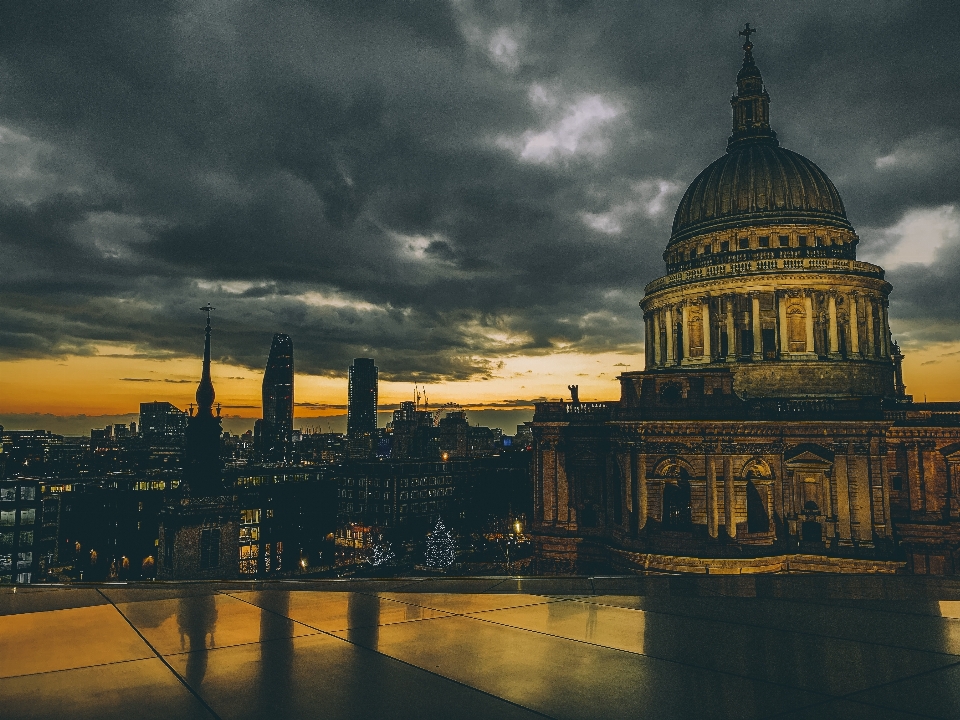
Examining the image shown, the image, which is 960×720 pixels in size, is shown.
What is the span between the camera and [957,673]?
5.59 m

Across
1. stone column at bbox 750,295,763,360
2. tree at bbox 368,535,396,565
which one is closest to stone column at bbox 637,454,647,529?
stone column at bbox 750,295,763,360

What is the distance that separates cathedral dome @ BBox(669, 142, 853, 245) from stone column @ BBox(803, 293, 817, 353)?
8.88m

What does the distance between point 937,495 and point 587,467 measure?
82.3 ft

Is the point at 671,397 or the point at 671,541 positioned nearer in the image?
the point at 671,541

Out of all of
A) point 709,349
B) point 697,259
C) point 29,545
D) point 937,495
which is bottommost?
point 29,545

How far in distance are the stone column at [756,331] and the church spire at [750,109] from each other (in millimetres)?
21631

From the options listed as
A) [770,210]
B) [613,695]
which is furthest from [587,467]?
[613,695]

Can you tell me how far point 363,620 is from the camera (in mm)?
7363

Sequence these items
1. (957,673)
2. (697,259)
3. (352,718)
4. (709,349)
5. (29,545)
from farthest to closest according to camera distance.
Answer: (29,545), (697,259), (709,349), (957,673), (352,718)

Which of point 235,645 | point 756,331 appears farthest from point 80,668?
point 756,331

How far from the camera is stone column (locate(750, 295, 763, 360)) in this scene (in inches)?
2393

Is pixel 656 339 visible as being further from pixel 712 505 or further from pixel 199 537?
pixel 199 537

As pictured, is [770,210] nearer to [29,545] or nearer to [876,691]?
[876,691]

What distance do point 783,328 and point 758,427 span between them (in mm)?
13771
